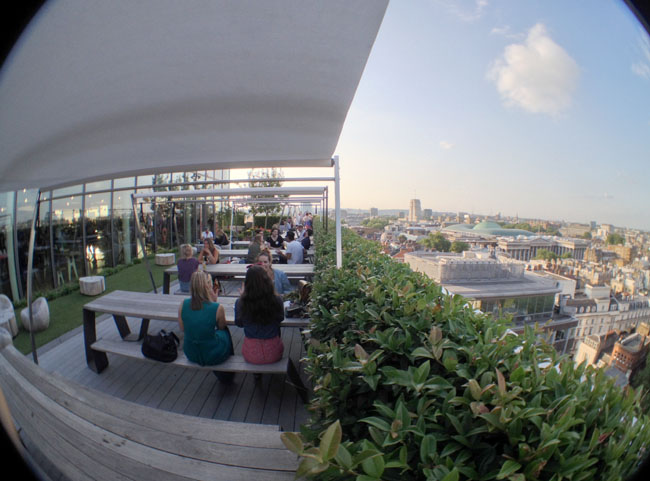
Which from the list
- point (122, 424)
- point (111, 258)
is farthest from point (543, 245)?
point (111, 258)

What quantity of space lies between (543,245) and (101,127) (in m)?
3.30

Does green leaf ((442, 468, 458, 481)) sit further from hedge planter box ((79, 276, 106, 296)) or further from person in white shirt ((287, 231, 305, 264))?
hedge planter box ((79, 276, 106, 296))

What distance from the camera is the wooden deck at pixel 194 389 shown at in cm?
246

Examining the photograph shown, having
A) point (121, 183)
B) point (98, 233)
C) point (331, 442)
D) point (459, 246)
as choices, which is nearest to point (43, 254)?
point (98, 233)

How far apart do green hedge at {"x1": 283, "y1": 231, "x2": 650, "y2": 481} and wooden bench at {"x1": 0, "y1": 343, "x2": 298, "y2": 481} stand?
0.44m

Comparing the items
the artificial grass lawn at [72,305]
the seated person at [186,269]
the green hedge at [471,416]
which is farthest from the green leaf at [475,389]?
the artificial grass lawn at [72,305]

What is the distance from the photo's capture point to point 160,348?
2557 mm

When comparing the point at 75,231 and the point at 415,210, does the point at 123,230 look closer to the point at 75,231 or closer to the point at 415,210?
the point at 75,231

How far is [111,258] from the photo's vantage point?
897 cm

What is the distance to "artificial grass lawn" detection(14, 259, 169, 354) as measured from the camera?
13.5 feet

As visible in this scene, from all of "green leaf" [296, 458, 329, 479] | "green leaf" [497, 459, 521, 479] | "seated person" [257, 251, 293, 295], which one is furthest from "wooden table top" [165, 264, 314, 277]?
"green leaf" [497, 459, 521, 479]

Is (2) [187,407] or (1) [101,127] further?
(2) [187,407]

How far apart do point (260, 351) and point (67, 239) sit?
8362mm

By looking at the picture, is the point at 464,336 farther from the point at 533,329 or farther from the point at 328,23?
the point at 328,23
